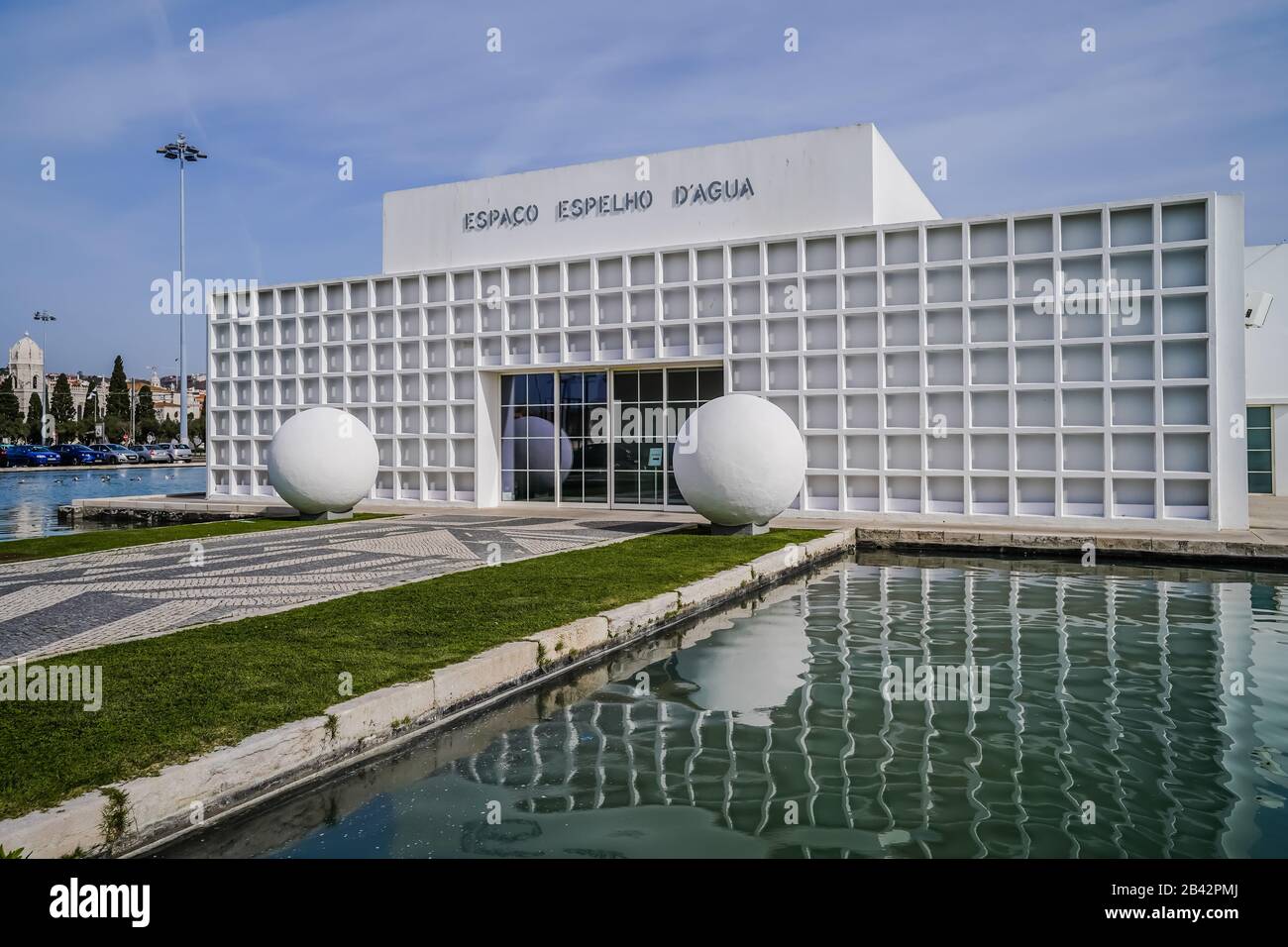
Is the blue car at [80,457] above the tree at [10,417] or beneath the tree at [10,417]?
beneath

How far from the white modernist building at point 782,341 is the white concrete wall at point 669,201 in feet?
0.22

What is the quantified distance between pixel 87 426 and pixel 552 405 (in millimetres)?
A: 89101

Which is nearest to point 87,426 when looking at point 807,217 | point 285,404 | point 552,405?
point 285,404

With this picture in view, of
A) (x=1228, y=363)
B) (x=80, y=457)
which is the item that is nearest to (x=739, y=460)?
(x=1228, y=363)

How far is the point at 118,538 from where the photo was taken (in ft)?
51.1

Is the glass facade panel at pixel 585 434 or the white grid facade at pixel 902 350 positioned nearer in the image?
the white grid facade at pixel 902 350

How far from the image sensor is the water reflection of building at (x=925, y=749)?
4461mm

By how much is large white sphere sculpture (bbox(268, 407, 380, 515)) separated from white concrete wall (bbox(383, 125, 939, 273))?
22.7ft

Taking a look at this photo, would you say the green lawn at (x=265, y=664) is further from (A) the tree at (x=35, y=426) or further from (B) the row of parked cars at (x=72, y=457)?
(A) the tree at (x=35, y=426)

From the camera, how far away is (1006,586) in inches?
464

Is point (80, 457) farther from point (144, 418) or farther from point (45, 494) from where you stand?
point (144, 418)

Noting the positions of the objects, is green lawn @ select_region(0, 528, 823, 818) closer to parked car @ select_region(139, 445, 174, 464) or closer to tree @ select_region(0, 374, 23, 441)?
parked car @ select_region(139, 445, 174, 464)

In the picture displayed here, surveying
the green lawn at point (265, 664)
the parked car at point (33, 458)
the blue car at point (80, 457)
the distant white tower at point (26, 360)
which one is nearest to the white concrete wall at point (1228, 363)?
the green lawn at point (265, 664)

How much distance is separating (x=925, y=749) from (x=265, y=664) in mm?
4492
